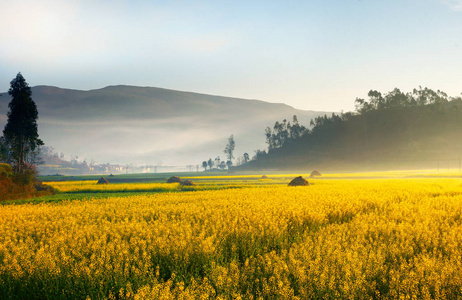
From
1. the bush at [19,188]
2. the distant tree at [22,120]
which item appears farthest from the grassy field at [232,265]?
the distant tree at [22,120]

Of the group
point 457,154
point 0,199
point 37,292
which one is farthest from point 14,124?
point 457,154

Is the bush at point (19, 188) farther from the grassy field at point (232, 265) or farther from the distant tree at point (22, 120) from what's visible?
the distant tree at point (22, 120)

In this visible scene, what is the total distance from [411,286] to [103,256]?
7.46m

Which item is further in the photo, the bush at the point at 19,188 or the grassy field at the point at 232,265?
the bush at the point at 19,188

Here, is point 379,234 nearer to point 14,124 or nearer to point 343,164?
point 14,124

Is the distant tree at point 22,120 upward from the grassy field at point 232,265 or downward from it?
upward

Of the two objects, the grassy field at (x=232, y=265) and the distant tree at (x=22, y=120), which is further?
the distant tree at (x=22, y=120)

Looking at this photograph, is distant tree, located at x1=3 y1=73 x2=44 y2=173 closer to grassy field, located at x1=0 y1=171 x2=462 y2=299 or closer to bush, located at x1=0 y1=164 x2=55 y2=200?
bush, located at x1=0 y1=164 x2=55 y2=200

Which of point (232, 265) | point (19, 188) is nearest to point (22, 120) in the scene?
point (19, 188)

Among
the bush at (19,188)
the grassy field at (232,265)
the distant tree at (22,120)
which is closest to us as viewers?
the grassy field at (232,265)

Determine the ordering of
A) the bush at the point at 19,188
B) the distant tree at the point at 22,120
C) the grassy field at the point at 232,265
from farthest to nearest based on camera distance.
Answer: the distant tree at the point at 22,120 < the bush at the point at 19,188 < the grassy field at the point at 232,265

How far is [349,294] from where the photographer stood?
791 cm

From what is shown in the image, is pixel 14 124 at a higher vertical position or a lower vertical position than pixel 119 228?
higher

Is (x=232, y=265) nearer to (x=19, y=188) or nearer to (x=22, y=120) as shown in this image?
(x=19, y=188)
